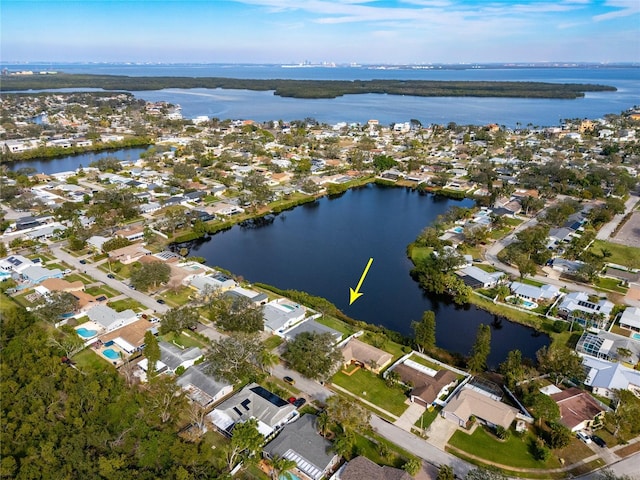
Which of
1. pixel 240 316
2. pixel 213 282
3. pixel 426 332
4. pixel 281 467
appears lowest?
pixel 213 282

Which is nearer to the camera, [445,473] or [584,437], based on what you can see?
[445,473]

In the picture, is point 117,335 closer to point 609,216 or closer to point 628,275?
point 628,275

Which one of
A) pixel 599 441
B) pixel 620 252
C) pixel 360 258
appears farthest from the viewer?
pixel 360 258

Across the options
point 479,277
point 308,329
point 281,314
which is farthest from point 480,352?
point 281,314

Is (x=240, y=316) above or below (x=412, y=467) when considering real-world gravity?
above

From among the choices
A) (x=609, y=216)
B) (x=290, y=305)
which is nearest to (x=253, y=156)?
(x=290, y=305)

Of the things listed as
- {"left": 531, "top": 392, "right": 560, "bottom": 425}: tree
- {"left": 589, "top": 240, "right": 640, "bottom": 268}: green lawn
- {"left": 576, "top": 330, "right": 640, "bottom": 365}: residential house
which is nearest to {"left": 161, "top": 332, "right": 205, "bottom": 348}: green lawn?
{"left": 531, "top": 392, "right": 560, "bottom": 425}: tree

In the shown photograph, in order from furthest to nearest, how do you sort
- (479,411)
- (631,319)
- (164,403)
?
1. (631,319)
2. (479,411)
3. (164,403)

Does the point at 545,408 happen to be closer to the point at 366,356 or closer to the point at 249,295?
the point at 366,356
